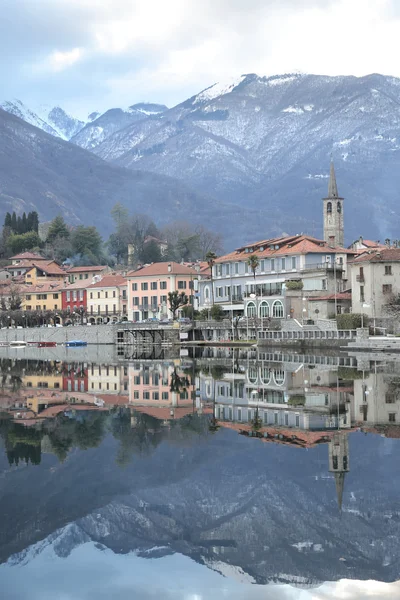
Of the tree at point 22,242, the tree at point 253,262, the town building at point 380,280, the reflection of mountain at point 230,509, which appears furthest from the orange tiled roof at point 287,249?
the tree at point 22,242

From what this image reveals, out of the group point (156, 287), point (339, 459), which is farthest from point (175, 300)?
point (339, 459)

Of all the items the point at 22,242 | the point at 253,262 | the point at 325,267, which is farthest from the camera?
the point at 22,242

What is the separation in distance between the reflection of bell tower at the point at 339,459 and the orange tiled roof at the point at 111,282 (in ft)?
354

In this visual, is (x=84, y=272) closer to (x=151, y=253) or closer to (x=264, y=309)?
(x=151, y=253)

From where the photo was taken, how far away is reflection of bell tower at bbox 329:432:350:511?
2428 centimetres

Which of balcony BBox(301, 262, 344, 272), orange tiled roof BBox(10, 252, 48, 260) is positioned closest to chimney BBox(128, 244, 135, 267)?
orange tiled roof BBox(10, 252, 48, 260)

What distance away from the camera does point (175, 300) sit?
118625 mm

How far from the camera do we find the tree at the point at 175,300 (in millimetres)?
118438

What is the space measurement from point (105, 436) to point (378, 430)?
9923mm

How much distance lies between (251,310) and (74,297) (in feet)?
156

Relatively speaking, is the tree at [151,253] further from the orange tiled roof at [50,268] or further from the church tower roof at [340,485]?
the church tower roof at [340,485]

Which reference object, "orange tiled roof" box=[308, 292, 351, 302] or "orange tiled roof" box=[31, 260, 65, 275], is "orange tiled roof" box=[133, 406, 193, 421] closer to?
"orange tiled roof" box=[308, 292, 351, 302]

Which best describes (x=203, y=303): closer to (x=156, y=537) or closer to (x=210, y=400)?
(x=210, y=400)

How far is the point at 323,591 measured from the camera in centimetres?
1717
